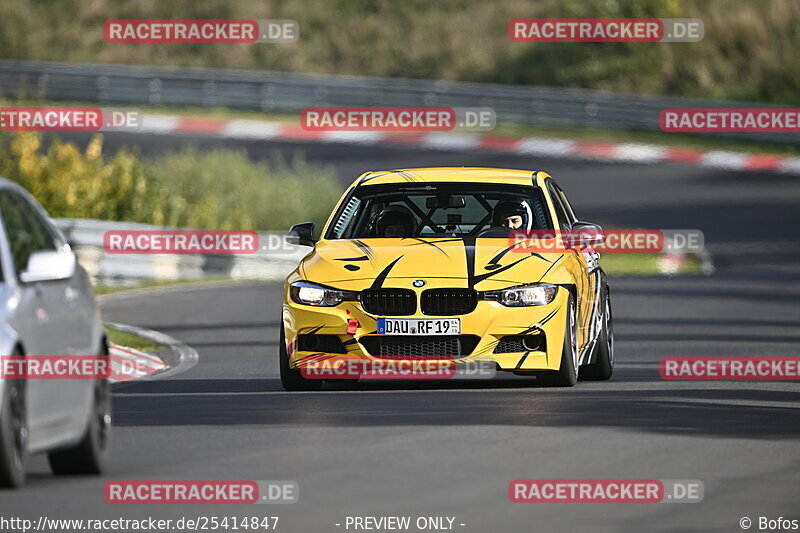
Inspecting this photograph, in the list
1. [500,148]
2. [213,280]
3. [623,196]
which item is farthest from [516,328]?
[500,148]

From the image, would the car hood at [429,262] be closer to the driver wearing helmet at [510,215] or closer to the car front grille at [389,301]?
the car front grille at [389,301]

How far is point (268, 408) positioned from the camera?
12.9 metres

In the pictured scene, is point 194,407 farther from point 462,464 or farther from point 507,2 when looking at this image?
point 507,2

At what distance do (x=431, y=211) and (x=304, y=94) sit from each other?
30027 mm

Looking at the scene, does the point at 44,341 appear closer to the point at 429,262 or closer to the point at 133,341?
the point at 429,262

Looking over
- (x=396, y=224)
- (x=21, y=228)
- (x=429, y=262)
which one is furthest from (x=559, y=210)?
(x=21, y=228)

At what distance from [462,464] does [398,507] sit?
1.42 meters

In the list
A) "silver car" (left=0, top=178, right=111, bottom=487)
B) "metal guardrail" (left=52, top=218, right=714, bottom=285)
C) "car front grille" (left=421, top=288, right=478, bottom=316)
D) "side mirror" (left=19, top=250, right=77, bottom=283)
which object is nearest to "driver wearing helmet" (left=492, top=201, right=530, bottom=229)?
"car front grille" (left=421, top=288, right=478, bottom=316)

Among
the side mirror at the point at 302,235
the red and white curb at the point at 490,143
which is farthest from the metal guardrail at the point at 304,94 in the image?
the side mirror at the point at 302,235

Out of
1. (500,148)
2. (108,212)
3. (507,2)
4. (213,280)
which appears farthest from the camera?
(507,2)

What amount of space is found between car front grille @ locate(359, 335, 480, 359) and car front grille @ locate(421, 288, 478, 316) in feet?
0.58

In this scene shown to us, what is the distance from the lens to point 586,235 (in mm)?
14281

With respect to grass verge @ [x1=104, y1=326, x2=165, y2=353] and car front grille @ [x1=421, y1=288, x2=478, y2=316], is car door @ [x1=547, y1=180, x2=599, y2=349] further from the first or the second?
grass verge @ [x1=104, y1=326, x2=165, y2=353]

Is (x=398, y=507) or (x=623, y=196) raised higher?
(x=623, y=196)
